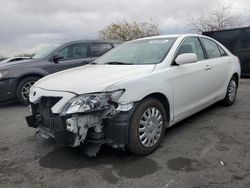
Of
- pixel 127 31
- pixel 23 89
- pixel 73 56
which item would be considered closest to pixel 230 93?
pixel 73 56

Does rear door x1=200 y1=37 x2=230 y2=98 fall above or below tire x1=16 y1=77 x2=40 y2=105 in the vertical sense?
above

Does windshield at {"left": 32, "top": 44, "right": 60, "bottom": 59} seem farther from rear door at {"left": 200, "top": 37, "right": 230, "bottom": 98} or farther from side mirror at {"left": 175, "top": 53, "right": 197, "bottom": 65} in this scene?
side mirror at {"left": 175, "top": 53, "right": 197, "bottom": 65}

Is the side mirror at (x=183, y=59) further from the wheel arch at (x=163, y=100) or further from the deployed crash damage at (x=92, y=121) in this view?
the deployed crash damage at (x=92, y=121)

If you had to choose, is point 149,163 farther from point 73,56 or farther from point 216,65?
point 73,56

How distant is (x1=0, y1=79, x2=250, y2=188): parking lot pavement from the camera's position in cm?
298

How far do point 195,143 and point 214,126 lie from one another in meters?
0.89

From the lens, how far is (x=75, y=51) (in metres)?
7.90

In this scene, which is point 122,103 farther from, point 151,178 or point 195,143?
point 195,143

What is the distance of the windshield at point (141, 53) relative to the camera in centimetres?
415

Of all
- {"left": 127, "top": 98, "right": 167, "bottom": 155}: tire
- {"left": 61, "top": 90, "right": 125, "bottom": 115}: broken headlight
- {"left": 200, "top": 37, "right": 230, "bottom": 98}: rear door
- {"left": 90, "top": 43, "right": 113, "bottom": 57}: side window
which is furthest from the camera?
{"left": 90, "top": 43, "right": 113, "bottom": 57}: side window

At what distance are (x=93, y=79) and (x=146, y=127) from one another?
894 mm

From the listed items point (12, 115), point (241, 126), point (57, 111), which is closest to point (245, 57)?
point (241, 126)

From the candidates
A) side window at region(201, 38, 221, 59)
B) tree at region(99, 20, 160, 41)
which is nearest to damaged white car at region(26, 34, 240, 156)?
side window at region(201, 38, 221, 59)

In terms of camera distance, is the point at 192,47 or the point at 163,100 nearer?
the point at 163,100
